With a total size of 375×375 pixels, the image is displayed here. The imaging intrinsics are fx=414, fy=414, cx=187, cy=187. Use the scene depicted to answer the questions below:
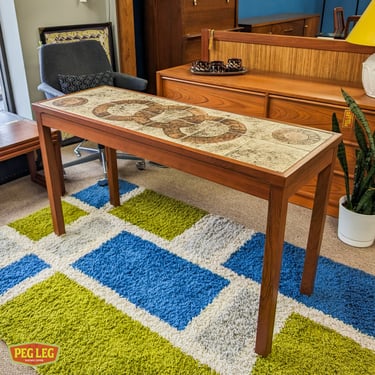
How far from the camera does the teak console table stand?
1291 mm

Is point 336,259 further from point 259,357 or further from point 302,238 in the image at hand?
point 259,357

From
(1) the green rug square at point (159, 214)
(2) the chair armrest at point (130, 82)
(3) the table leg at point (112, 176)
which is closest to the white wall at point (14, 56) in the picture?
(2) the chair armrest at point (130, 82)

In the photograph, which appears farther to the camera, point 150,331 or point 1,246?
point 1,246

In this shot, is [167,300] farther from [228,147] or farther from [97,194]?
[97,194]

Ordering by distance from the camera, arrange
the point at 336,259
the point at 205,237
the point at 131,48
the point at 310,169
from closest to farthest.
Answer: the point at 310,169, the point at 336,259, the point at 205,237, the point at 131,48

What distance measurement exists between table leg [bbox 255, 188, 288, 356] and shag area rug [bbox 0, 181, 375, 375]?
10cm

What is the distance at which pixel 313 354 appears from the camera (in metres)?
1.50

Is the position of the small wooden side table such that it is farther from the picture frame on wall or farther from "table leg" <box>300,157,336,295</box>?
"table leg" <box>300,157,336,295</box>

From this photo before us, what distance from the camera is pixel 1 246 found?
6.89ft

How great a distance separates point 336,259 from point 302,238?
220mm

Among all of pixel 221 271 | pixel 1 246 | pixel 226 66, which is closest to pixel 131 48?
pixel 226 66

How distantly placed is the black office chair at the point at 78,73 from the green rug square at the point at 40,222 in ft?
1.25

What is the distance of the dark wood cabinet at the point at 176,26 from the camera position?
3557 mm

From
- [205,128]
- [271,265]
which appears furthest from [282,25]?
[271,265]
